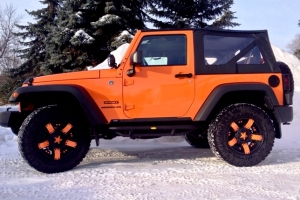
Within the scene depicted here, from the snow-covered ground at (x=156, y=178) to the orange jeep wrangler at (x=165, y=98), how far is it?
408 mm

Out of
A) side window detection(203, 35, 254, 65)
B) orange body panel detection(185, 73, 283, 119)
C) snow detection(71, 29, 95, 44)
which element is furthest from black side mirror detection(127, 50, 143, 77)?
snow detection(71, 29, 95, 44)

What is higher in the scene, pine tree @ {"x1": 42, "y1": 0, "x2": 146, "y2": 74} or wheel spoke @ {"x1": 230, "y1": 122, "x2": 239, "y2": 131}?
pine tree @ {"x1": 42, "y1": 0, "x2": 146, "y2": 74}

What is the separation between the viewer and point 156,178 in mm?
4199

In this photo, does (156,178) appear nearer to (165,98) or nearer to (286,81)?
(165,98)

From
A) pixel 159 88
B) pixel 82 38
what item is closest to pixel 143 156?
pixel 159 88

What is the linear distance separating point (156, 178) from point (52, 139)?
162cm

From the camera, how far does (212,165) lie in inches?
197

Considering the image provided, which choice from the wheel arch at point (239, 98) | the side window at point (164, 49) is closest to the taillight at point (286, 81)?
the wheel arch at point (239, 98)

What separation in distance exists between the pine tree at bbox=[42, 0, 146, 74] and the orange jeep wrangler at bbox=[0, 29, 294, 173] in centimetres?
1173

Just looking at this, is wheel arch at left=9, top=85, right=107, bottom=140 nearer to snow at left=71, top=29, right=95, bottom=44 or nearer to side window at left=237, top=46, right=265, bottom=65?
side window at left=237, top=46, right=265, bottom=65

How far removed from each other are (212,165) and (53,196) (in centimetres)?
245

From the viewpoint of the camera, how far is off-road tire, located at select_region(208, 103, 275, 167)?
4.92 metres

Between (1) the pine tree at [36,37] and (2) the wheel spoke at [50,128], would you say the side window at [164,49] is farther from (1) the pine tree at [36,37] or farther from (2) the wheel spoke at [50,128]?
(1) the pine tree at [36,37]

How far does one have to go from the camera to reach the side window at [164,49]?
5004 millimetres
